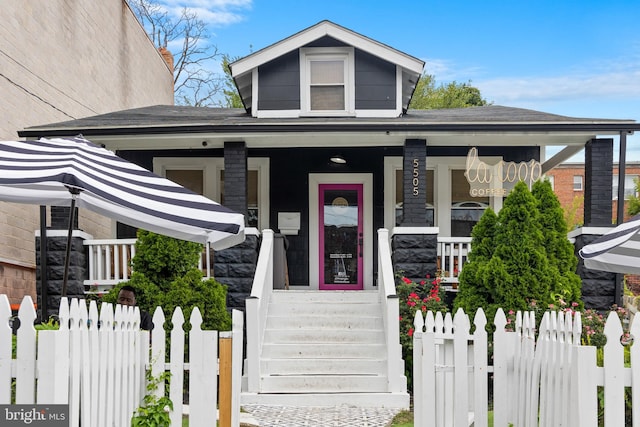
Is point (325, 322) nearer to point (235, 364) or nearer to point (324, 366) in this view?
point (324, 366)

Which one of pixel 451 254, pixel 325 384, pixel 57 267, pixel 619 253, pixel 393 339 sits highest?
pixel 619 253

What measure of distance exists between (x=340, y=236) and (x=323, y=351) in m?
4.06

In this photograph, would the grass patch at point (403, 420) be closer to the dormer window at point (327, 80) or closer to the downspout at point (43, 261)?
the downspout at point (43, 261)

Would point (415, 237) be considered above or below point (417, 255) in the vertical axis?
above

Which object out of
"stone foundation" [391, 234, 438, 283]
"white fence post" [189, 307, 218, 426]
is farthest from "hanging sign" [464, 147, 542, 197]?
"white fence post" [189, 307, 218, 426]

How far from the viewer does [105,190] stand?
478cm

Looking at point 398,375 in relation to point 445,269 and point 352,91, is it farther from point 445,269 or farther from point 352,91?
point 352,91

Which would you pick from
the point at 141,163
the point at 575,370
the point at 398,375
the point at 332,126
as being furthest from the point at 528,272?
the point at 141,163

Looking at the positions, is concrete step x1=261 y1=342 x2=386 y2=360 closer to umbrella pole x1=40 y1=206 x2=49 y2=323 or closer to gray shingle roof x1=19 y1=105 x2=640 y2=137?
gray shingle roof x1=19 y1=105 x2=640 y2=137

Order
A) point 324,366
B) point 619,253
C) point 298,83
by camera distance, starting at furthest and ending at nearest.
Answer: point 298,83 → point 324,366 → point 619,253

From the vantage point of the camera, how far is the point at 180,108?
1614 centimetres

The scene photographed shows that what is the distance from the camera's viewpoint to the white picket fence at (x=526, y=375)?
402 cm

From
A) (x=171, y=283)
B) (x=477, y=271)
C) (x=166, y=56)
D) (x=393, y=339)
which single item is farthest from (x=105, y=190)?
(x=166, y=56)

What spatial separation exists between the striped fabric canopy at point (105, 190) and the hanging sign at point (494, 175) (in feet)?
23.9
